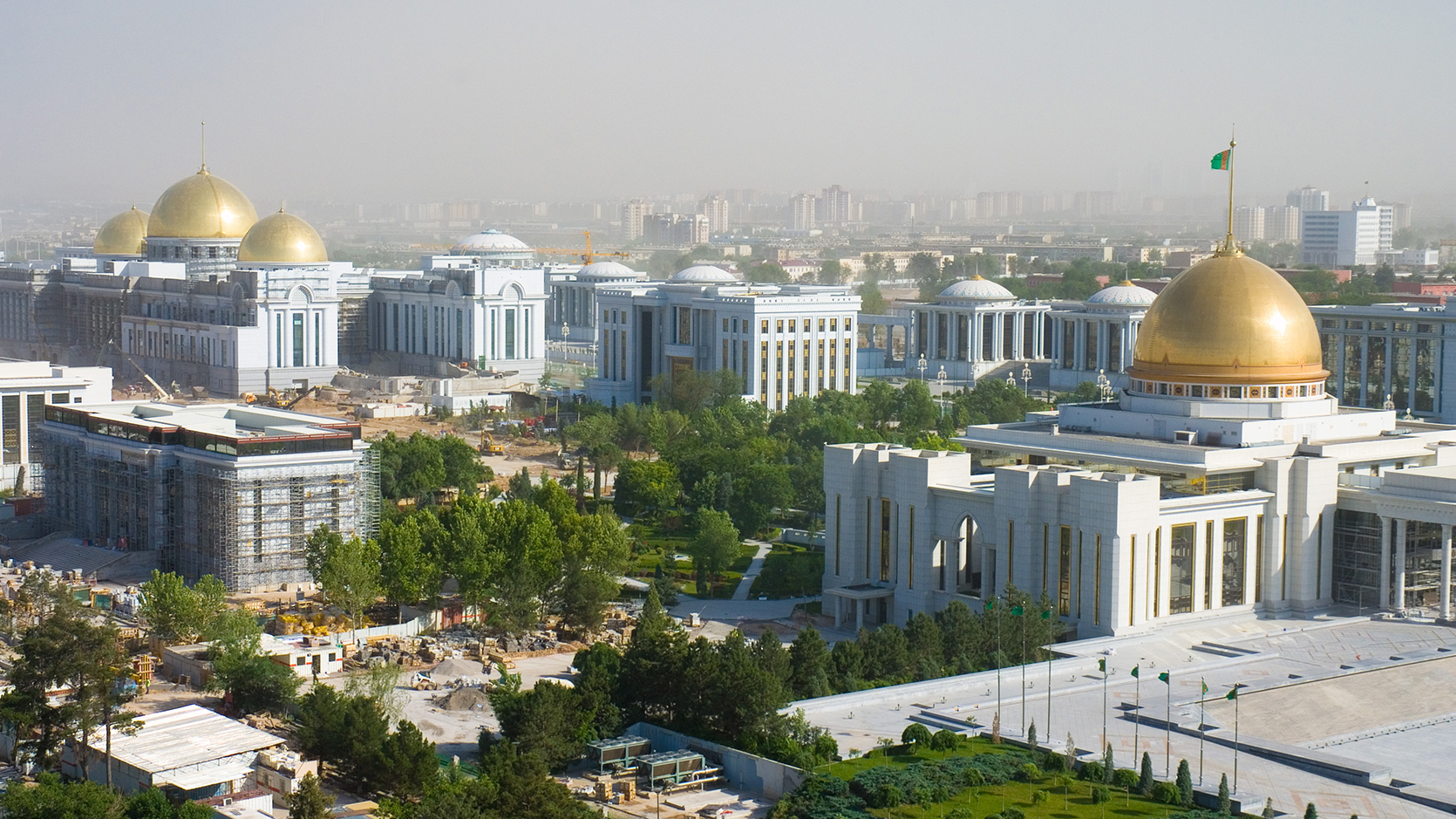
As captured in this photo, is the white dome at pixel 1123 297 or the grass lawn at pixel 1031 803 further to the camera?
the white dome at pixel 1123 297

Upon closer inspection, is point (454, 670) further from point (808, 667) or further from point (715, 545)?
point (715, 545)

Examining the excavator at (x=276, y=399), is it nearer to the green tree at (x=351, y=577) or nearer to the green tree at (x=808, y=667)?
the green tree at (x=351, y=577)

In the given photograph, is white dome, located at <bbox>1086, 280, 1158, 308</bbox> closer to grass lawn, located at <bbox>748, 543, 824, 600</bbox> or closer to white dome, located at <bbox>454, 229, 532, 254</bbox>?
white dome, located at <bbox>454, 229, 532, 254</bbox>

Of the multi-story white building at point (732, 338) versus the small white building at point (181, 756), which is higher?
the multi-story white building at point (732, 338)

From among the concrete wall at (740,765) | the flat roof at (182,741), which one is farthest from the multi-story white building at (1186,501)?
the flat roof at (182,741)

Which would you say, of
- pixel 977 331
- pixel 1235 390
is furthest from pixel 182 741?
pixel 977 331

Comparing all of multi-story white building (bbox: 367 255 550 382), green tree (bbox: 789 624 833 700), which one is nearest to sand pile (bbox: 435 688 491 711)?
green tree (bbox: 789 624 833 700)
